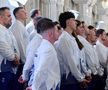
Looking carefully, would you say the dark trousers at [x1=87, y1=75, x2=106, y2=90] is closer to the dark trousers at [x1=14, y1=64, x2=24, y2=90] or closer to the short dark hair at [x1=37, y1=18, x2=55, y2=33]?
the dark trousers at [x1=14, y1=64, x2=24, y2=90]

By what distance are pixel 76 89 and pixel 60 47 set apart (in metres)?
0.70

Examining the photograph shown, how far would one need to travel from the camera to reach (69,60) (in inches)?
244

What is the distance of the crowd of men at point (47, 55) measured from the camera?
16.4 ft

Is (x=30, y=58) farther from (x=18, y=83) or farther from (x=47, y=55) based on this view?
(x=18, y=83)

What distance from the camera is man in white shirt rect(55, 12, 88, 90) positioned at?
6.21m

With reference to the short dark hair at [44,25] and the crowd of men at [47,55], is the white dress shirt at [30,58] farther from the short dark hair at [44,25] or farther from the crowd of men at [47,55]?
the short dark hair at [44,25]

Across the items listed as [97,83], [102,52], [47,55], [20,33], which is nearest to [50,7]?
[102,52]

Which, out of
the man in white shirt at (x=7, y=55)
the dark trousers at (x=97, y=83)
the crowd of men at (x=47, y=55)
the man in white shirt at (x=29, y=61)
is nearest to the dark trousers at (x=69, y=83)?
the crowd of men at (x=47, y=55)

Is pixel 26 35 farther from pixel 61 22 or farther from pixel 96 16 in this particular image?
pixel 96 16

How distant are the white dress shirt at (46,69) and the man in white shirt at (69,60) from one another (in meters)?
1.12

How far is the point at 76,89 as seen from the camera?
21.2 ft

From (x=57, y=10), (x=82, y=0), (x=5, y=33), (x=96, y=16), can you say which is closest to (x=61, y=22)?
(x=5, y=33)

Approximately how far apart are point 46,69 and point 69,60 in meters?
1.33

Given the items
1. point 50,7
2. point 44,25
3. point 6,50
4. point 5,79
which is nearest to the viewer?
point 44,25
